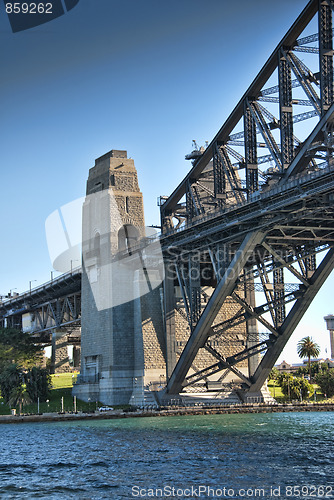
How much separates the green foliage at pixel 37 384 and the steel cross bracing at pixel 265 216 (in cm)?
1614

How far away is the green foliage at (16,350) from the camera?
316 feet

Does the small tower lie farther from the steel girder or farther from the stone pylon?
the steel girder

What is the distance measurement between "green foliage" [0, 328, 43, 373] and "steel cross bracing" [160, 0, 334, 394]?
98.5 ft

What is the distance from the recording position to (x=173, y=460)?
3528 centimetres

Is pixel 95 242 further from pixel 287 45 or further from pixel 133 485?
pixel 133 485

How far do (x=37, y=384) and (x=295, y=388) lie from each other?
2738 centimetres

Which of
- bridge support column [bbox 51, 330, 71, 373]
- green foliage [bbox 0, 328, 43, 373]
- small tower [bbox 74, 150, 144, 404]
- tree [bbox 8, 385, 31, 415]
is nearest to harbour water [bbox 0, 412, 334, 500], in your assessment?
small tower [bbox 74, 150, 144, 404]

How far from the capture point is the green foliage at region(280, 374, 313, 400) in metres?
83.8

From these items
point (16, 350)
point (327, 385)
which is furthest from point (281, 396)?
point (16, 350)

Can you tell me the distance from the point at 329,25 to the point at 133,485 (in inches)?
1416

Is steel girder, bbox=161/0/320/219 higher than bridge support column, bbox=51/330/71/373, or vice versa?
steel girder, bbox=161/0/320/219

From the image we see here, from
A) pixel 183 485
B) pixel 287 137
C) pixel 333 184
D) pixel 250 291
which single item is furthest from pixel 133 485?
pixel 250 291

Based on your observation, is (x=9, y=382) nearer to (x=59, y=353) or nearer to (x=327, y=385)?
(x=59, y=353)

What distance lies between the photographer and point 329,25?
53.0 m
